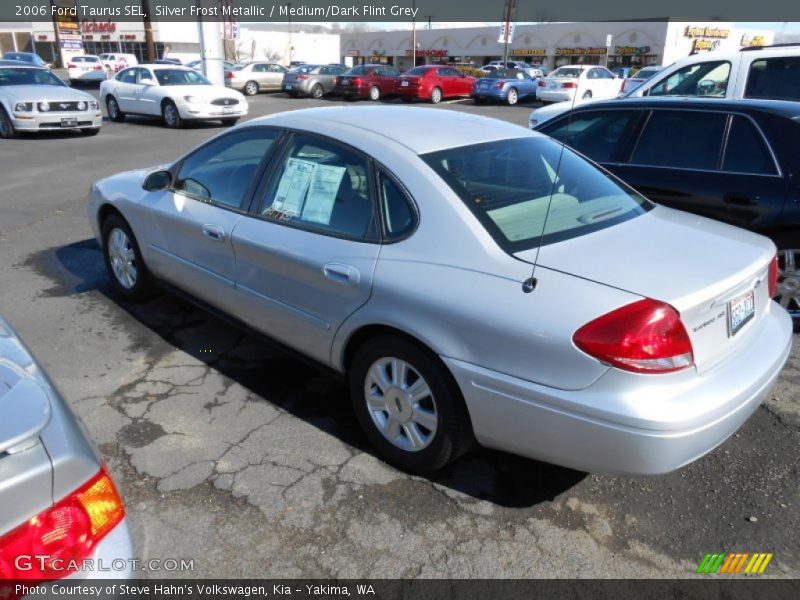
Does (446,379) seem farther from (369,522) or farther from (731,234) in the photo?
(731,234)

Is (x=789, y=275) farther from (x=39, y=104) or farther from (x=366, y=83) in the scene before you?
(x=366, y=83)

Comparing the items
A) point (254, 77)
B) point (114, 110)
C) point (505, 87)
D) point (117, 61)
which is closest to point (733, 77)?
point (114, 110)

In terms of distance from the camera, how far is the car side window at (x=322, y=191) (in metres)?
3.10

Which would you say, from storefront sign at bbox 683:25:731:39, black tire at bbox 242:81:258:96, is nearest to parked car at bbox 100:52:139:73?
black tire at bbox 242:81:258:96

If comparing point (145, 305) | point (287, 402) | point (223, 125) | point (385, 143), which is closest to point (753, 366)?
point (385, 143)

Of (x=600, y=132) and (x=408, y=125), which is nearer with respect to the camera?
(x=408, y=125)

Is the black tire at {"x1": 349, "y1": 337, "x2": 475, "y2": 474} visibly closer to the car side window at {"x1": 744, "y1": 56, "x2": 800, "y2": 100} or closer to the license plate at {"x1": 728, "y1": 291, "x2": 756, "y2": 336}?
the license plate at {"x1": 728, "y1": 291, "x2": 756, "y2": 336}

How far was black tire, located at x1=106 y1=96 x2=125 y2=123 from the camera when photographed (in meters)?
17.8

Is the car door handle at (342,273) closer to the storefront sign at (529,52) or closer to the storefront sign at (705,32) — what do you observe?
the storefront sign at (705,32)

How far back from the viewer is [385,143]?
3129 millimetres

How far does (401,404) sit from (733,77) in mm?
7520

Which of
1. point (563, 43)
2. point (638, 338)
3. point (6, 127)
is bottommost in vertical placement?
point (6, 127)

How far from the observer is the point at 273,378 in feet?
12.9

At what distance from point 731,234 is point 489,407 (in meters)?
1.50
